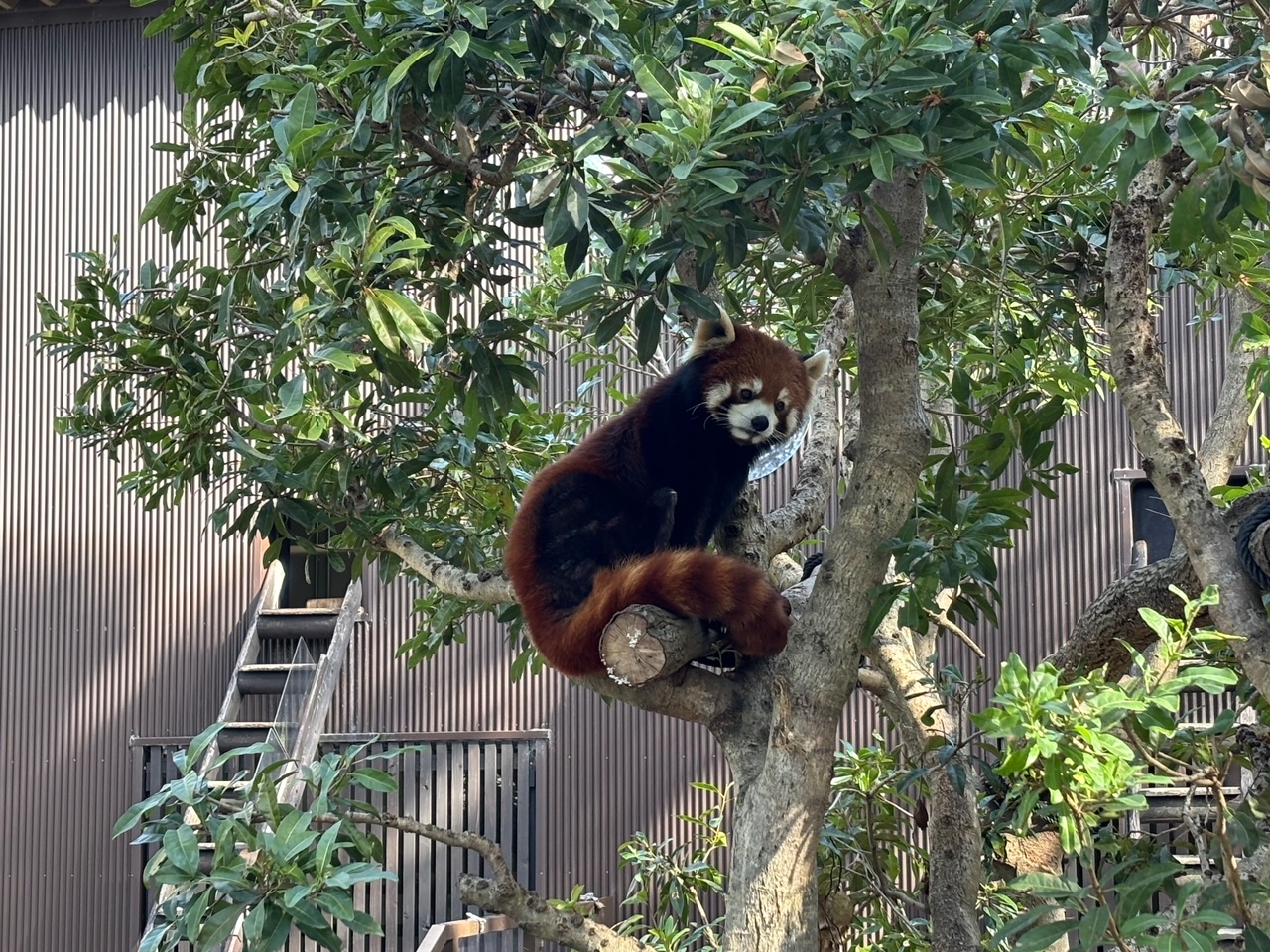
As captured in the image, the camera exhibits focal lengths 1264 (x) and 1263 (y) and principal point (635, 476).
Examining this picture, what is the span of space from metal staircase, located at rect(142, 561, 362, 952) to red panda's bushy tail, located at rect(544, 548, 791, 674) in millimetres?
3293

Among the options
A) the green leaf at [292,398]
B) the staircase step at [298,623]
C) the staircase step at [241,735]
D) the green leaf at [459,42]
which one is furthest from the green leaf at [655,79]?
the staircase step at [298,623]

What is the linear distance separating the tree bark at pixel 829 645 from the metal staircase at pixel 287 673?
3.41m

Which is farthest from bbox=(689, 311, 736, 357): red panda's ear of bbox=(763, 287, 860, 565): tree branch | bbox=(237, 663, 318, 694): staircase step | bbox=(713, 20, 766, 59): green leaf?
bbox=(237, 663, 318, 694): staircase step

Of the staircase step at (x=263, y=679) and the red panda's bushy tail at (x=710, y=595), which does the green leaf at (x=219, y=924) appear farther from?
the staircase step at (x=263, y=679)

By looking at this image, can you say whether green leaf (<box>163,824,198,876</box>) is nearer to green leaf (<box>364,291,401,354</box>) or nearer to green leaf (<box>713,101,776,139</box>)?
green leaf (<box>364,291,401,354</box>)

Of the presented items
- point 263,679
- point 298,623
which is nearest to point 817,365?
point 263,679

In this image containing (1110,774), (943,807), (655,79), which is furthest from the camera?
(943,807)

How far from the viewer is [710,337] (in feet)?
8.50

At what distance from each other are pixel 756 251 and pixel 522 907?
4.80ft

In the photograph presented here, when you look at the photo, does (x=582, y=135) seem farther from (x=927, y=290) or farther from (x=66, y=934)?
(x=66, y=934)

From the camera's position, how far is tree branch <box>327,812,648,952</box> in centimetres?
233

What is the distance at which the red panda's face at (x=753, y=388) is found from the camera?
2.57 metres

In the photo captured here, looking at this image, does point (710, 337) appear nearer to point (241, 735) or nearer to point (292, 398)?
point (292, 398)

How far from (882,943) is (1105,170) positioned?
1.92 m
